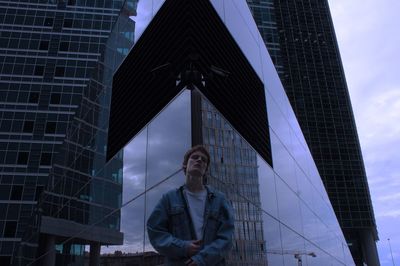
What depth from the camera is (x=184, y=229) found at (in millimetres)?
3148

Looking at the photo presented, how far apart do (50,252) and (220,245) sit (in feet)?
41.3

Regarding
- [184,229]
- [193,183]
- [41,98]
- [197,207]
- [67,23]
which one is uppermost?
[67,23]

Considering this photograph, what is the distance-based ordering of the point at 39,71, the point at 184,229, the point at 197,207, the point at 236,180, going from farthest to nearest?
the point at 39,71 < the point at 236,180 < the point at 197,207 < the point at 184,229

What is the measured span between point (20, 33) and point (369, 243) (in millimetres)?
72823

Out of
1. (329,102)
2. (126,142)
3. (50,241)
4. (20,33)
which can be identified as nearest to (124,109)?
(126,142)

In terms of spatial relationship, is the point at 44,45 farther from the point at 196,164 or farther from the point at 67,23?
the point at 196,164

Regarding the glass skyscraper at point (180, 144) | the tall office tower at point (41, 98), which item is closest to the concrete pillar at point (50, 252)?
the glass skyscraper at point (180, 144)

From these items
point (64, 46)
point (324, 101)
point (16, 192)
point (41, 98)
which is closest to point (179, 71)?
point (16, 192)

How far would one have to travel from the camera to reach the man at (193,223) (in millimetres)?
2916

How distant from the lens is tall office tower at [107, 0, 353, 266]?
8.54 meters

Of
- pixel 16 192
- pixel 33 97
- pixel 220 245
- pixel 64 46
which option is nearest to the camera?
pixel 220 245

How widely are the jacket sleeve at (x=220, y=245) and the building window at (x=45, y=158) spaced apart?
56050 mm

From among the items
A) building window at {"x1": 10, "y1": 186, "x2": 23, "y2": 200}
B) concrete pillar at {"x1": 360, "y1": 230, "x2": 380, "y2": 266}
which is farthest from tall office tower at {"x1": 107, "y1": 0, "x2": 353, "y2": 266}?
concrete pillar at {"x1": 360, "y1": 230, "x2": 380, "y2": 266}

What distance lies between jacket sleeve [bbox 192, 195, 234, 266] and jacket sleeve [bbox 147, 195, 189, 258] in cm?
13
